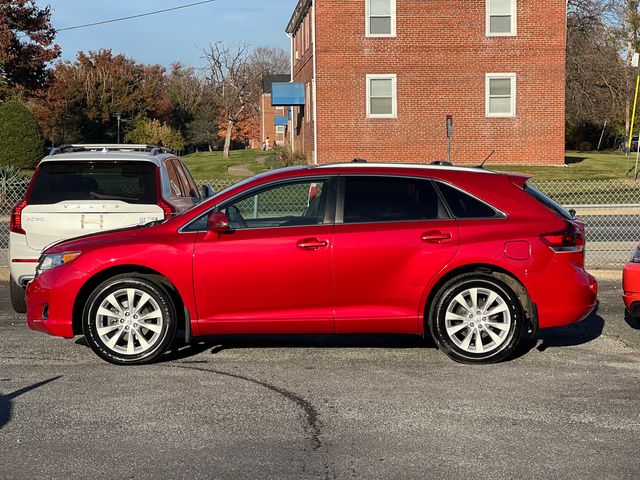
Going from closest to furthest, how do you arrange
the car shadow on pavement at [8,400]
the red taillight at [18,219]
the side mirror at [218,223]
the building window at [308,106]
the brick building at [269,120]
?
the car shadow on pavement at [8,400] → the side mirror at [218,223] → the red taillight at [18,219] → the building window at [308,106] → the brick building at [269,120]

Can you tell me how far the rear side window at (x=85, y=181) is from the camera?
923 cm

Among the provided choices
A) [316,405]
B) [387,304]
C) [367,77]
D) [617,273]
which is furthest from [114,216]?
[367,77]

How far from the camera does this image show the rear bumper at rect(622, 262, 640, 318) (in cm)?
835

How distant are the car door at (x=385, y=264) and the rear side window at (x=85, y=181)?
2.47 m

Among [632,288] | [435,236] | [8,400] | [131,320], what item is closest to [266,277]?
[131,320]

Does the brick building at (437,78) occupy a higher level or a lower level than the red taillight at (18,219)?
higher

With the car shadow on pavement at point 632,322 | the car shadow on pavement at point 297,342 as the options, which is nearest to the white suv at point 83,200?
the car shadow on pavement at point 297,342

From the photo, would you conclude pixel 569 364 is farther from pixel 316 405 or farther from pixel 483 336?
pixel 316 405

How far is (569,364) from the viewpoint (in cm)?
763

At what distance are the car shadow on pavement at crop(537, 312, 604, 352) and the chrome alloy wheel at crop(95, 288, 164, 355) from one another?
3.42 meters

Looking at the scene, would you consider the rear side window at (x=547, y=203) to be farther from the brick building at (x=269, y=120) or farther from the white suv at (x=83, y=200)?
the brick building at (x=269, y=120)

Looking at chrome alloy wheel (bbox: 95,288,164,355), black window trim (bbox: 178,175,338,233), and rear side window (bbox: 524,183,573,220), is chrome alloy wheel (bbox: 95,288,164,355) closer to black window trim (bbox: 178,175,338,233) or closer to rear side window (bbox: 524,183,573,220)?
black window trim (bbox: 178,175,338,233)

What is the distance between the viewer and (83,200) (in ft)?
30.1

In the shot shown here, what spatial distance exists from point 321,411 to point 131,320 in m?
2.18
